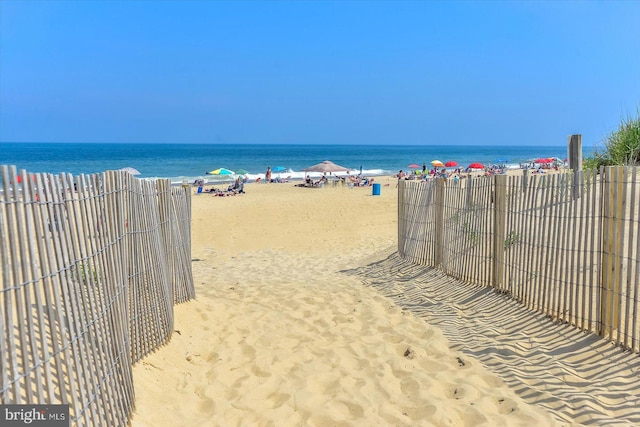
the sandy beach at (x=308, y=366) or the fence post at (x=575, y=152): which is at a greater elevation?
the fence post at (x=575, y=152)

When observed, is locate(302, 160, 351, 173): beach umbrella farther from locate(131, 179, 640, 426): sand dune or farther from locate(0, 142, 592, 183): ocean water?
locate(131, 179, 640, 426): sand dune

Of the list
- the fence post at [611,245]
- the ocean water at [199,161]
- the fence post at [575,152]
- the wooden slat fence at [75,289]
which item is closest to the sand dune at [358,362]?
the fence post at [611,245]

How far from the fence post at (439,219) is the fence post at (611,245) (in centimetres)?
333

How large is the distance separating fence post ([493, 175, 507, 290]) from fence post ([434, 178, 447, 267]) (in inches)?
56.1

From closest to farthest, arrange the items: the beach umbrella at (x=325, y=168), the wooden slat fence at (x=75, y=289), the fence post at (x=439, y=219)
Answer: the wooden slat fence at (x=75, y=289) < the fence post at (x=439, y=219) < the beach umbrella at (x=325, y=168)

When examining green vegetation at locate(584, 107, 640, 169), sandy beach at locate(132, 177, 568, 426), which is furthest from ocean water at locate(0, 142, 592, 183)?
sandy beach at locate(132, 177, 568, 426)

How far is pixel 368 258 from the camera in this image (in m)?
10.2

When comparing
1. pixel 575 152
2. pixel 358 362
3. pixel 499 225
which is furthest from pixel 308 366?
pixel 575 152

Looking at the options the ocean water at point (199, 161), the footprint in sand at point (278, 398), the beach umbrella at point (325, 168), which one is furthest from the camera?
the ocean water at point (199, 161)

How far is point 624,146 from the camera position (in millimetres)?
9906

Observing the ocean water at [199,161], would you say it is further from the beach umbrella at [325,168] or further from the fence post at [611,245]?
the fence post at [611,245]

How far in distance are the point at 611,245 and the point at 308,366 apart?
2660mm

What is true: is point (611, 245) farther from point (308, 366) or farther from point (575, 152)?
point (575, 152)

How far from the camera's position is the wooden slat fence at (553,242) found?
4.15m
